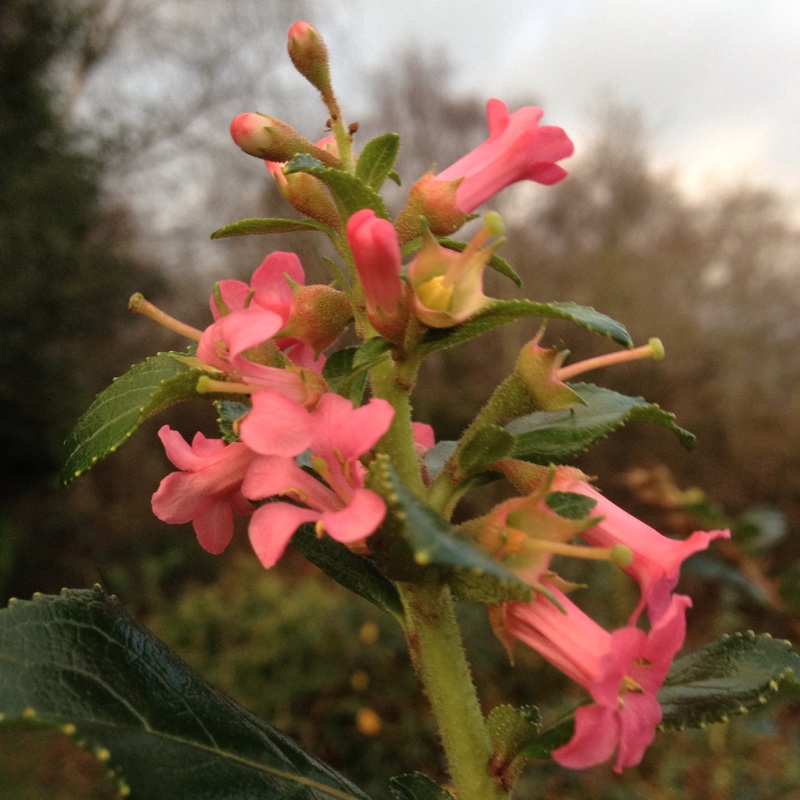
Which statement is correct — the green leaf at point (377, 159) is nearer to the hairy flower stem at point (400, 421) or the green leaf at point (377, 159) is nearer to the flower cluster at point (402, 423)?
the flower cluster at point (402, 423)

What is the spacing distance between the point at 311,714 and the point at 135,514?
3844 mm

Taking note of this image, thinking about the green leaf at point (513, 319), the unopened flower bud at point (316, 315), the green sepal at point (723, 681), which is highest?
the unopened flower bud at point (316, 315)

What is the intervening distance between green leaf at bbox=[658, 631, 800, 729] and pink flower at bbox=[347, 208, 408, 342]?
46cm

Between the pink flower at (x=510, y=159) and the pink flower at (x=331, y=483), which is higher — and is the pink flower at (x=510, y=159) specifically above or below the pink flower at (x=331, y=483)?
above

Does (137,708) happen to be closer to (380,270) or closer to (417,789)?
(417,789)

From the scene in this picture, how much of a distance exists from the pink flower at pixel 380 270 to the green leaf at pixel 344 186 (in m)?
0.04

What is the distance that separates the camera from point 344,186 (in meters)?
0.59

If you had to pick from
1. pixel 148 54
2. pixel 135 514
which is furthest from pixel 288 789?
pixel 148 54

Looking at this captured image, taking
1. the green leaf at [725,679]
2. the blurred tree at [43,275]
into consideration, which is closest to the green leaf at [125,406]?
the green leaf at [725,679]

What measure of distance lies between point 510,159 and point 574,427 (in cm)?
28

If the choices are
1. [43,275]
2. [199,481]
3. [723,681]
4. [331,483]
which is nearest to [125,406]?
[199,481]

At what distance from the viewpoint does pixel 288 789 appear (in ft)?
1.98

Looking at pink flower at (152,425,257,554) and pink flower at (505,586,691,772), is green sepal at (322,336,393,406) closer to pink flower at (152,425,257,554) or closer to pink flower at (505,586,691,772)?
pink flower at (152,425,257,554)

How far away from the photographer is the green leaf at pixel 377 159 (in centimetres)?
65
